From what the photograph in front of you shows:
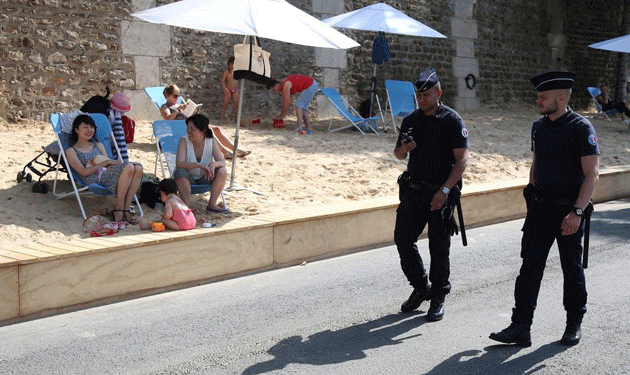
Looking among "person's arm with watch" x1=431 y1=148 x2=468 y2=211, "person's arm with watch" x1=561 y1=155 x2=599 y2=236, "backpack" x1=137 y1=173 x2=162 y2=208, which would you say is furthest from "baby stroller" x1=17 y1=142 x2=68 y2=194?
"person's arm with watch" x1=561 y1=155 x2=599 y2=236

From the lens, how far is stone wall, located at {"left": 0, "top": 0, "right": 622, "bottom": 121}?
11.9 metres

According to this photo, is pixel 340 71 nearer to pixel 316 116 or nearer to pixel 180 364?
pixel 316 116

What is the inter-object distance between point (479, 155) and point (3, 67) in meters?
6.99

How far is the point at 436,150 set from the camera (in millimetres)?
5672

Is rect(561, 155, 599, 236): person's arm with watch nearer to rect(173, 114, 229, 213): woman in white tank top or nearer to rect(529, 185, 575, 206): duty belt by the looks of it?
rect(529, 185, 575, 206): duty belt

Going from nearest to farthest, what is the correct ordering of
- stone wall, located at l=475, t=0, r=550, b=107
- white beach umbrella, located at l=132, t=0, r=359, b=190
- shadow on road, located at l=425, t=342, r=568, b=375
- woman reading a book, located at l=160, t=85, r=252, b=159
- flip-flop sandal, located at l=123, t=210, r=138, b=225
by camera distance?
1. shadow on road, located at l=425, t=342, r=568, b=375
2. flip-flop sandal, located at l=123, t=210, r=138, b=225
3. white beach umbrella, located at l=132, t=0, r=359, b=190
4. woman reading a book, located at l=160, t=85, r=252, b=159
5. stone wall, located at l=475, t=0, r=550, b=107

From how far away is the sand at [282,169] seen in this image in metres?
7.50

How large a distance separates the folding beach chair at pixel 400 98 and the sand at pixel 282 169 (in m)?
0.65

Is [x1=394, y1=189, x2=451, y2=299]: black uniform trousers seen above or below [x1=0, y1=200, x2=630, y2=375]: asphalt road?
above

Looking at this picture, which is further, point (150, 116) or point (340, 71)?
point (340, 71)

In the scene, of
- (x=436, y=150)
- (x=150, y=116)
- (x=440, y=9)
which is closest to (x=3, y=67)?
(x=150, y=116)

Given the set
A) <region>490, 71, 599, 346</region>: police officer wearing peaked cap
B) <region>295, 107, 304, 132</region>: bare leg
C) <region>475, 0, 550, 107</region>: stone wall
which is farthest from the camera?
<region>475, 0, 550, 107</region>: stone wall

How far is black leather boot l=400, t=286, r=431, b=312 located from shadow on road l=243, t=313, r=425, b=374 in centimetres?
8

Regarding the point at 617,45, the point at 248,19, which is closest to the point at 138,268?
the point at 248,19
